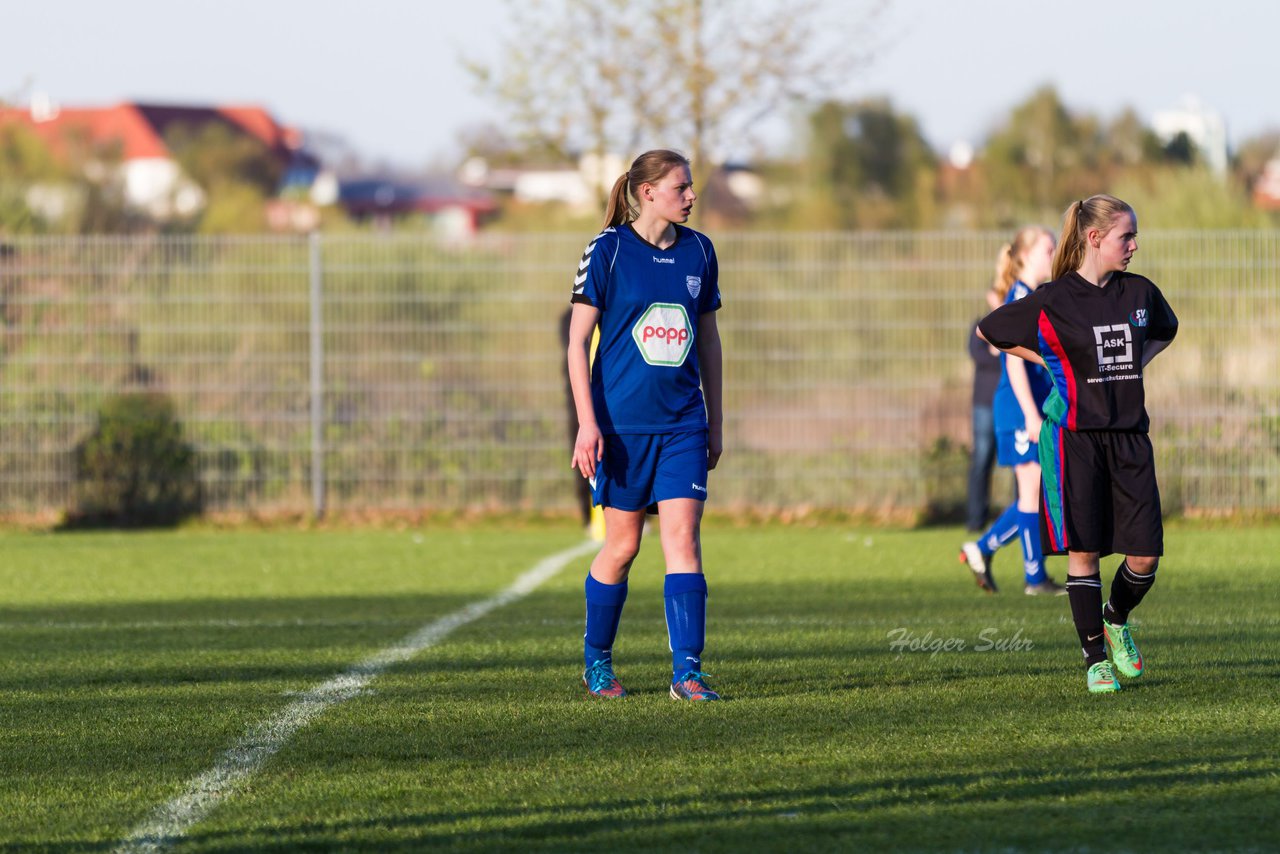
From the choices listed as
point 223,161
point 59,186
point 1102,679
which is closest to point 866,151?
point 223,161

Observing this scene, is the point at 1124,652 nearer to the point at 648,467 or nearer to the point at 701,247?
the point at 648,467

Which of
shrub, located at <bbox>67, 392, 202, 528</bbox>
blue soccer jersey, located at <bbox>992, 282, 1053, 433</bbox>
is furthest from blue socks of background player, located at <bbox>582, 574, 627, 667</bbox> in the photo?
shrub, located at <bbox>67, 392, 202, 528</bbox>

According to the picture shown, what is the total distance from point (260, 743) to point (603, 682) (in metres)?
1.29

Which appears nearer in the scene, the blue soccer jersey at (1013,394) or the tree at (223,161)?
the blue soccer jersey at (1013,394)

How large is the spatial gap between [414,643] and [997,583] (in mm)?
3858

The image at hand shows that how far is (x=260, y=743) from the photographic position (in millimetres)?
5297

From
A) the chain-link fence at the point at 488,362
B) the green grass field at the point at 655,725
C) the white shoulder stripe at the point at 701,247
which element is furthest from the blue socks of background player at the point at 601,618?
the chain-link fence at the point at 488,362

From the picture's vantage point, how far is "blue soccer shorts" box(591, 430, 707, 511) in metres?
6.09

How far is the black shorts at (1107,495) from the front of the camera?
6.11 metres

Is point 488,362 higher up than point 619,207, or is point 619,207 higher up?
point 619,207

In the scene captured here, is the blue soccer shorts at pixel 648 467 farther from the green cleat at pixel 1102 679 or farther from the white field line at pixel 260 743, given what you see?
the green cleat at pixel 1102 679

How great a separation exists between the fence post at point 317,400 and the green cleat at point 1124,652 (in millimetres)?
9732

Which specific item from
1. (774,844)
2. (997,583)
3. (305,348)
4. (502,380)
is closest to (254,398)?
(305,348)

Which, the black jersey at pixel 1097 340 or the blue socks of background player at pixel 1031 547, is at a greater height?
the black jersey at pixel 1097 340
